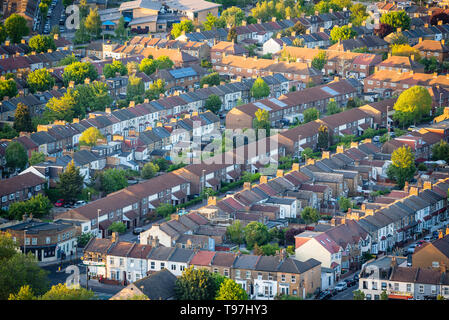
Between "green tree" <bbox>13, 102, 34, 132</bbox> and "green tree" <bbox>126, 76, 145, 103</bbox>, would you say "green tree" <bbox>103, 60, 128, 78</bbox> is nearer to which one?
"green tree" <bbox>126, 76, 145, 103</bbox>

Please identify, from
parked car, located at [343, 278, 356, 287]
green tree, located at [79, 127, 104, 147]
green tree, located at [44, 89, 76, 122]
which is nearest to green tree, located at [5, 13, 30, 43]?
green tree, located at [44, 89, 76, 122]

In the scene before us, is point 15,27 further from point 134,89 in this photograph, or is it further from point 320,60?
point 320,60

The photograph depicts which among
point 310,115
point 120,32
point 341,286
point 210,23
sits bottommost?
point 120,32

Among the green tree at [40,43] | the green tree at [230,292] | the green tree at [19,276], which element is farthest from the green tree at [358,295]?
the green tree at [40,43]

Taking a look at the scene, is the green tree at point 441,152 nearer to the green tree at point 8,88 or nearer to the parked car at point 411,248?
the parked car at point 411,248

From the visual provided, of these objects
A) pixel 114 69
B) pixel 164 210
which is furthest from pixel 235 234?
pixel 114 69
